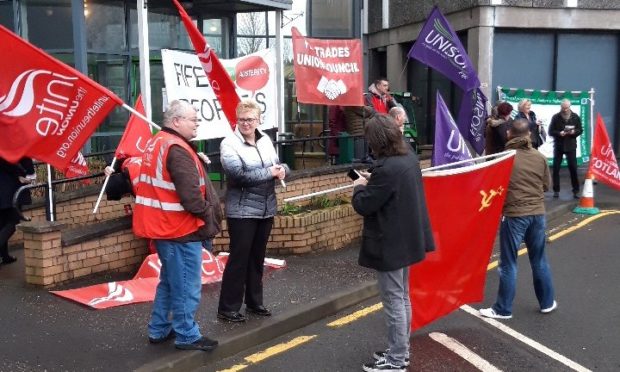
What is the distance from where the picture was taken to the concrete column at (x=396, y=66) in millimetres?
19403

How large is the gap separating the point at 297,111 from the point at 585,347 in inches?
460

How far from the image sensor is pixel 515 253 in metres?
5.95

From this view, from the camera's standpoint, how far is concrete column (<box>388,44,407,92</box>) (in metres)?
19.4

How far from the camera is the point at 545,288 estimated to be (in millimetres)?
6129

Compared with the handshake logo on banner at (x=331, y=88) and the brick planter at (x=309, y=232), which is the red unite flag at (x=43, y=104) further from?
the handshake logo on banner at (x=331, y=88)

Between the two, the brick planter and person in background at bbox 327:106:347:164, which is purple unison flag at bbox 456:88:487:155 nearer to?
person in background at bbox 327:106:347:164

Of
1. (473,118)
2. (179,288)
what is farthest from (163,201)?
(473,118)

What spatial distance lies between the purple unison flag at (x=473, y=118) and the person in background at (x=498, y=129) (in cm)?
12

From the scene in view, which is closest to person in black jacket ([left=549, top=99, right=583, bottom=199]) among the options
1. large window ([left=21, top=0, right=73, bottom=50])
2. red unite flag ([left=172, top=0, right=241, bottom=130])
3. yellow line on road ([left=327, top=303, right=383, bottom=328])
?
yellow line on road ([left=327, top=303, right=383, bottom=328])

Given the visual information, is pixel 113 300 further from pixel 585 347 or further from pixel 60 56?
pixel 60 56

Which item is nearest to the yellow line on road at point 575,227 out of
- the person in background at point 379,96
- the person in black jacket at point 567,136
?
the person in black jacket at point 567,136

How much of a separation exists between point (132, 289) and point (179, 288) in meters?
1.75

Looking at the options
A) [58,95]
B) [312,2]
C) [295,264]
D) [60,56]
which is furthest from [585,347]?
[312,2]

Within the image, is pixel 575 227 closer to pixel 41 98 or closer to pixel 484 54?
pixel 484 54
